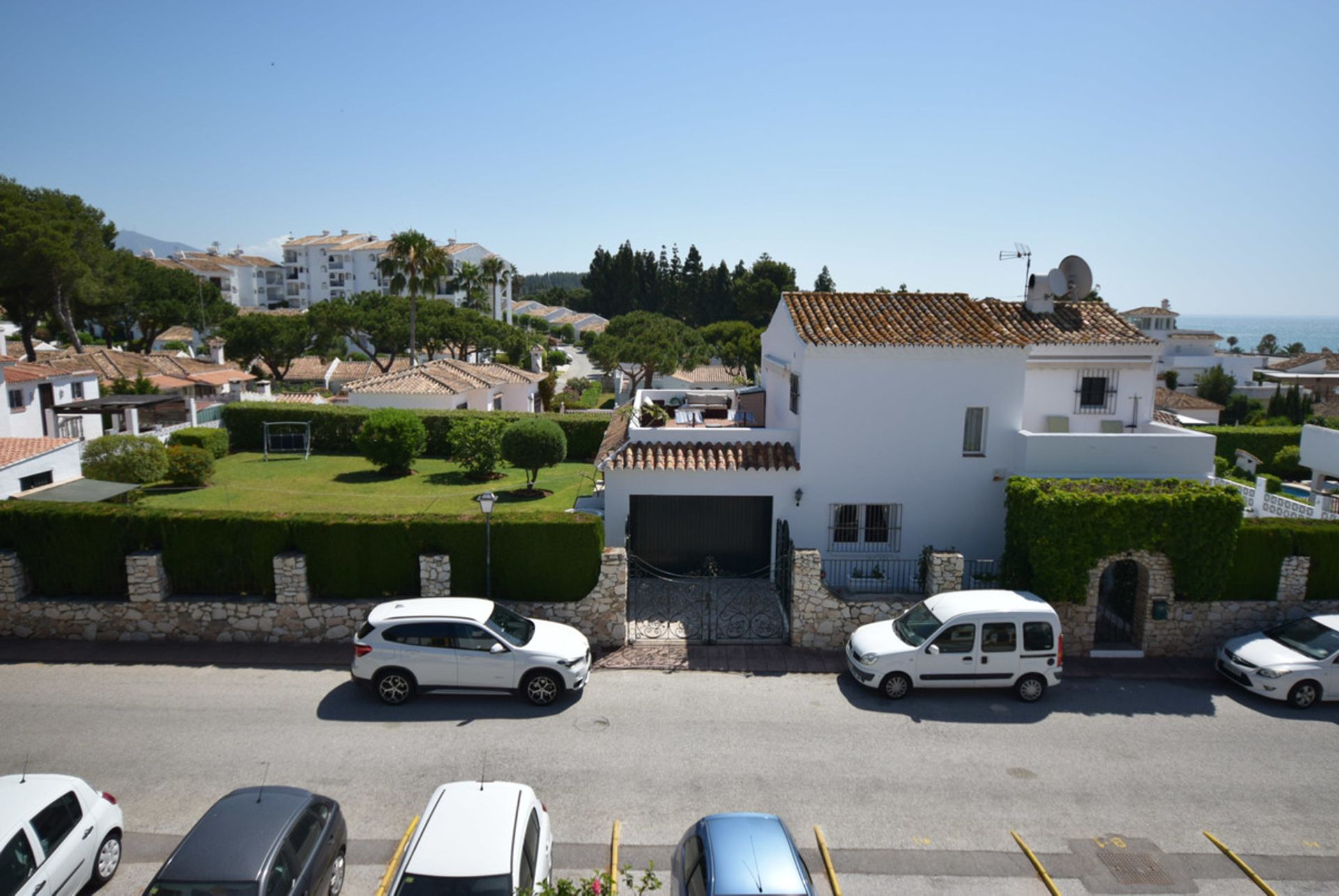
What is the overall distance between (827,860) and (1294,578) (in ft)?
42.3

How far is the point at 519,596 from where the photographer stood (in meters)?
16.2

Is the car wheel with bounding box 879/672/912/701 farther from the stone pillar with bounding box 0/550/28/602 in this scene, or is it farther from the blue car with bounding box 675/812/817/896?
the stone pillar with bounding box 0/550/28/602

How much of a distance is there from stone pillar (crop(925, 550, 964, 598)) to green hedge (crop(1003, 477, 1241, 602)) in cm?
145

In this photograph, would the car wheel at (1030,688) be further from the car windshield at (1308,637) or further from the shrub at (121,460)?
the shrub at (121,460)

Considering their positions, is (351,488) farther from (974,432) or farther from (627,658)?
(974,432)

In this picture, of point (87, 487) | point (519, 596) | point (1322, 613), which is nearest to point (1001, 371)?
point (1322, 613)

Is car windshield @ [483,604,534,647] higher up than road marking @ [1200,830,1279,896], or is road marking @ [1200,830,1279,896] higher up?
car windshield @ [483,604,534,647]

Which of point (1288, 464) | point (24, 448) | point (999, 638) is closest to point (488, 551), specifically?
point (999, 638)

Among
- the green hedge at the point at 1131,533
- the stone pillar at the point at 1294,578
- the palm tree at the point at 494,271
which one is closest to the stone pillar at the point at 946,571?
the green hedge at the point at 1131,533

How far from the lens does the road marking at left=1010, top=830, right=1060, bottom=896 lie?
30.7 ft

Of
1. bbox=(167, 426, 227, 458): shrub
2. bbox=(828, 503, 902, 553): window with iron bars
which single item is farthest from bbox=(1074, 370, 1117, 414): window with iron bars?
bbox=(167, 426, 227, 458): shrub

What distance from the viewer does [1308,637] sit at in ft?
48.1

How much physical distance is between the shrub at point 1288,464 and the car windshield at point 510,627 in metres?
41.6

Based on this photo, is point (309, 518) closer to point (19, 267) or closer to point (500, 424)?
point (500, 424)
